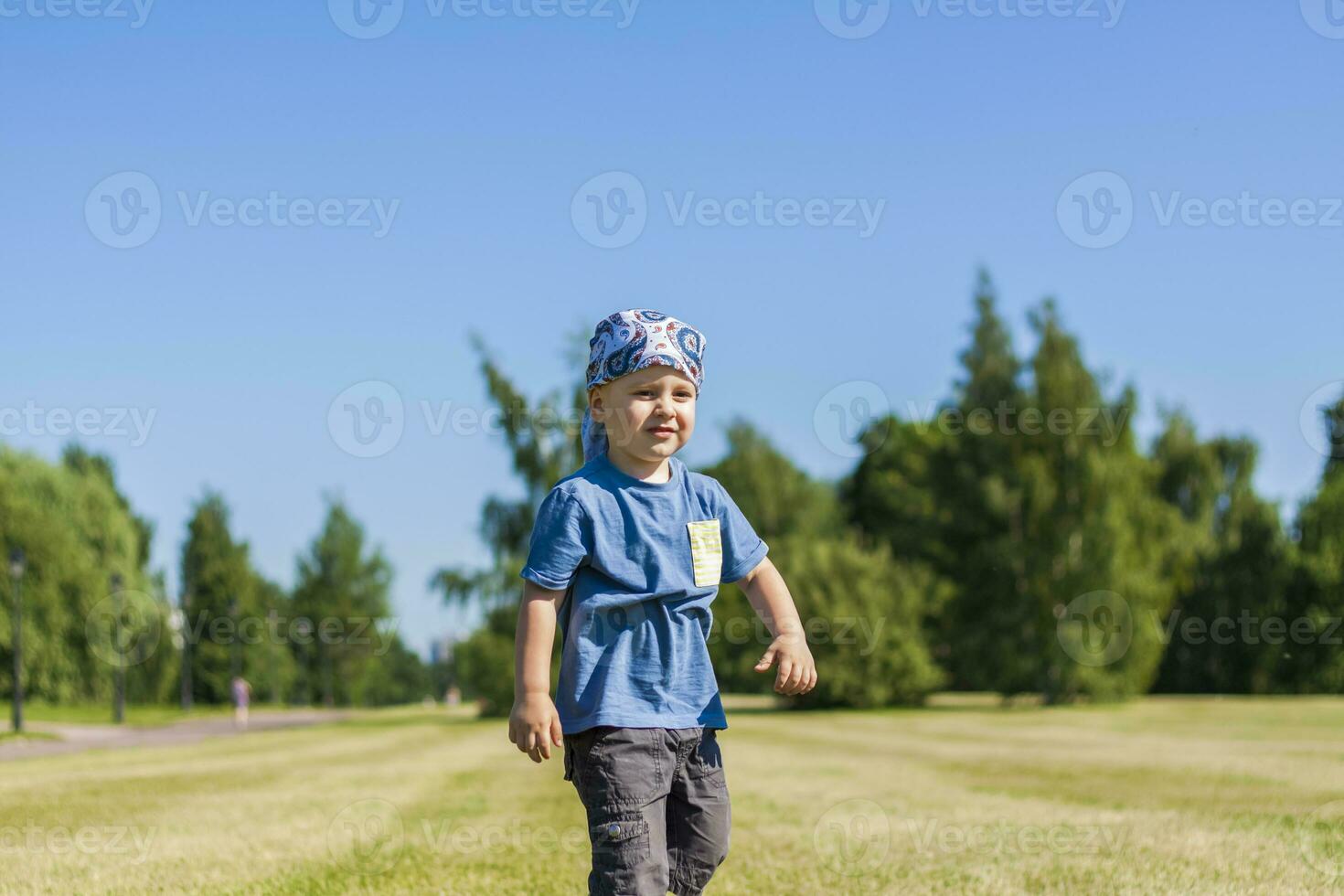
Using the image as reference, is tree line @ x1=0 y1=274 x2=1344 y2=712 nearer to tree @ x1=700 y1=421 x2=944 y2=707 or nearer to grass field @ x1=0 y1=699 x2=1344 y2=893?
tree @ x1=700 y1=421 x2=944 y2=707

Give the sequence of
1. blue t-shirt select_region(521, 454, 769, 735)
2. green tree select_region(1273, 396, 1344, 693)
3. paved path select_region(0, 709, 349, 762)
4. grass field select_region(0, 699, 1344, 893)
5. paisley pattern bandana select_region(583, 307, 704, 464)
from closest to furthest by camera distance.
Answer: blue t-shirt select_region(521, 454, 769, 735), paisley pattern bandana select_region(583, 307, 704, 464), grass field select_region(0, 699, 1344, 893), paved path select_region(0, 709, 349, 762), green tree select_region(1273, 396, 1344, 693)

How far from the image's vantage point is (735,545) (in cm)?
406

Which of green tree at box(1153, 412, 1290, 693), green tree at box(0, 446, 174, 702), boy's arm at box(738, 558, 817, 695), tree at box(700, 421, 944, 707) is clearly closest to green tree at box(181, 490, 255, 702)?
green tree at box(0, 446, 174, 702)

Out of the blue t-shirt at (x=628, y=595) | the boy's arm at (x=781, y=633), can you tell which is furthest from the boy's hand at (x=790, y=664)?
the blue t-shirt at (x=628, y=595)

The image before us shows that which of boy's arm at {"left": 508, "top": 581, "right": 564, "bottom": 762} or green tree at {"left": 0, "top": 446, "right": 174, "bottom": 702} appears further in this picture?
green tree at {"left": 0, "top": 446, "right": 174, "bottom": 702}

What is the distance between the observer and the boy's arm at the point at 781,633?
3.91m

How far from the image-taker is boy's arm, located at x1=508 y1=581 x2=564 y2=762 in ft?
11.6

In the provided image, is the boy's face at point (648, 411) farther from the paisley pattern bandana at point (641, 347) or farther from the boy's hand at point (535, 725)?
the boy's hand at point (535, 725)

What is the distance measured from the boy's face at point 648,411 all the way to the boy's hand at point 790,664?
71 cm

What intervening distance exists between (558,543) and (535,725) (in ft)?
1.77

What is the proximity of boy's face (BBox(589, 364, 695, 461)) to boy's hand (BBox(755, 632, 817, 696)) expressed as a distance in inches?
27.8

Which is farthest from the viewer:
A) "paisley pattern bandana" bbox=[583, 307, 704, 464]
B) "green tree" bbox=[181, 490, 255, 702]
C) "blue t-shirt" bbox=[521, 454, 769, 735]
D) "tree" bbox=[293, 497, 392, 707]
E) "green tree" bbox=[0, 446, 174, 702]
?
"tree" bbox=[293, 497, 392, 707]

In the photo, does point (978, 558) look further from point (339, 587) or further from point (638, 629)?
point (339, 587)

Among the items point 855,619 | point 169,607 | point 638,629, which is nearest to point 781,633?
point 638,629
